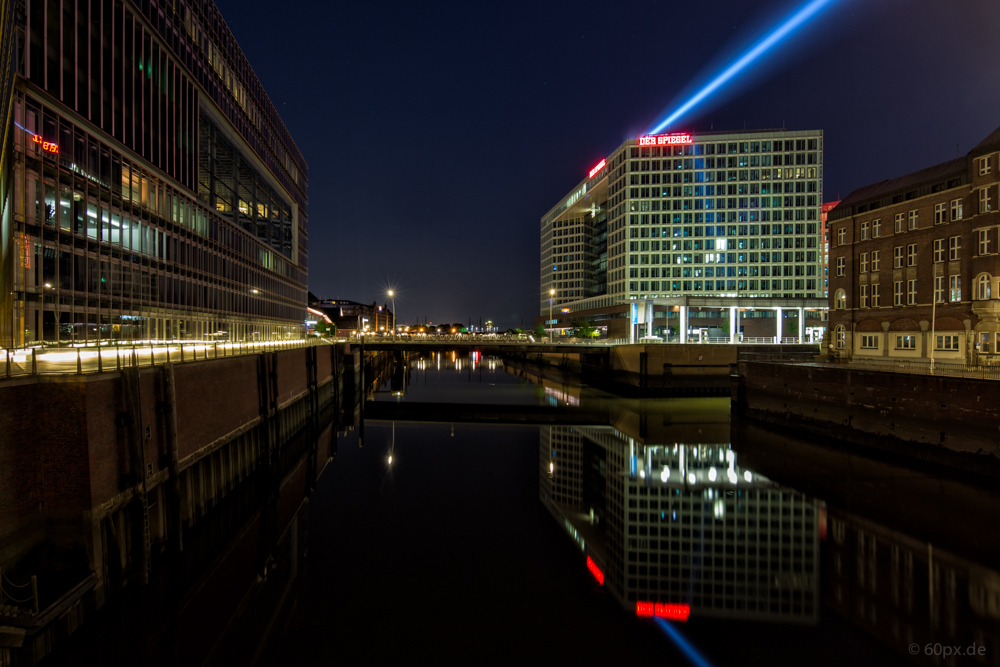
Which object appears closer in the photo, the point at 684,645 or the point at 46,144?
the point at 684,645

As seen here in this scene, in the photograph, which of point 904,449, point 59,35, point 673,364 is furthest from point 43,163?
point 673,364

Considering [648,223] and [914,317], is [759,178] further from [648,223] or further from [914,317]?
[914,317]

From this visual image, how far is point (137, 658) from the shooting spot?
11.2 meters

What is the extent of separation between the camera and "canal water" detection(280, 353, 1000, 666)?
475 inches

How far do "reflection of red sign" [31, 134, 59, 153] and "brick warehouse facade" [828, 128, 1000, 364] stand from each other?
46.4 m

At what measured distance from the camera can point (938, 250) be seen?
34.8 m

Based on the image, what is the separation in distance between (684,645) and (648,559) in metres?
5.03

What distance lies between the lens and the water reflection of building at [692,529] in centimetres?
1462

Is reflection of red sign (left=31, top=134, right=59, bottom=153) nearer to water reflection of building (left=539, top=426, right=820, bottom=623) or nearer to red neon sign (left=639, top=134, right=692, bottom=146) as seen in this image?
water reflection of building (left=539, top=426, right=820, bottom=623)

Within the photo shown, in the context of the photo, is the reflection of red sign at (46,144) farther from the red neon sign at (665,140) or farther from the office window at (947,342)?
the red neon sign at (665,140)

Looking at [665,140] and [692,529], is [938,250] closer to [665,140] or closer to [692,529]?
[692,529]

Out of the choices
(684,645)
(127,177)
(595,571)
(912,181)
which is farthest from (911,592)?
(127,177)

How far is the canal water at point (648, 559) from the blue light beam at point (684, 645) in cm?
5

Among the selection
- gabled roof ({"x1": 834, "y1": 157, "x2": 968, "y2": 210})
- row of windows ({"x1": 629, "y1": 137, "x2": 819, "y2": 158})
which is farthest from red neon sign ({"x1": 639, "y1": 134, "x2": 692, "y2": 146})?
gabled roof ({"x1": 834, "y1": 157, "x2": 968, "y2": 210})
